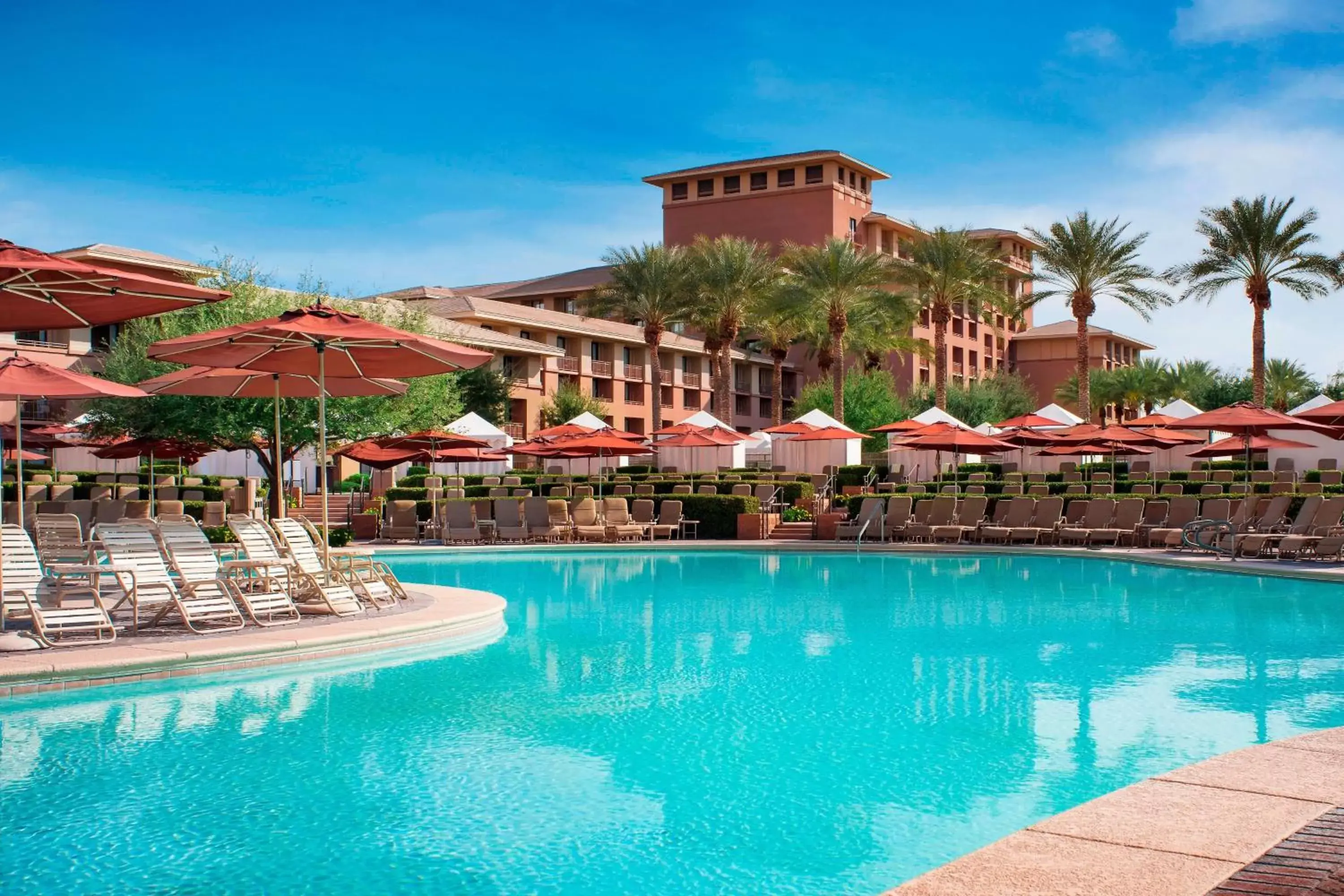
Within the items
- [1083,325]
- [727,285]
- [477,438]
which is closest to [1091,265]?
[1083,325]

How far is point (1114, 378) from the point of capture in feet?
A: 234

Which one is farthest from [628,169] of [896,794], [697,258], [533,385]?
[896,794]

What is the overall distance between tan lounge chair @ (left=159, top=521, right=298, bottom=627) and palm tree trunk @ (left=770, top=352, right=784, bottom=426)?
133ft

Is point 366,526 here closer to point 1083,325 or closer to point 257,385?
point 257,385

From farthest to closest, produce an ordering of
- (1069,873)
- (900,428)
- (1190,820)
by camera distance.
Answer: (900,428) → (1190,820) → (1069,873)

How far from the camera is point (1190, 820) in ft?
15.7

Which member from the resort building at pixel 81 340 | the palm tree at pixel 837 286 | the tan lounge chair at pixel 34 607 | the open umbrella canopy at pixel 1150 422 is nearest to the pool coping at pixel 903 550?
the tan lounge chair at pixel 34 607

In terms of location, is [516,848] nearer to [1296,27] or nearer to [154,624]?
[154,624]

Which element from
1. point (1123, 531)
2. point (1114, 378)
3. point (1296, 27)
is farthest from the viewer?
point (1114, 378)

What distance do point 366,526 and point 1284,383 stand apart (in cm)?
5946

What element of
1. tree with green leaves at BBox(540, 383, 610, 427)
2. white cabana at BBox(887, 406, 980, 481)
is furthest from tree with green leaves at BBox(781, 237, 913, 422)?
tree with green leaves at BBox(540, 383, 610, 427)

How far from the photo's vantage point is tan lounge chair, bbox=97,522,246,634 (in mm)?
10547

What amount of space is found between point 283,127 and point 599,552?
12282 mm

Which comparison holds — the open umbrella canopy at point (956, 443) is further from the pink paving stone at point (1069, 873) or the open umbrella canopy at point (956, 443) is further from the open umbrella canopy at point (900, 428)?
the pink paving stone at point (1069, 873)
